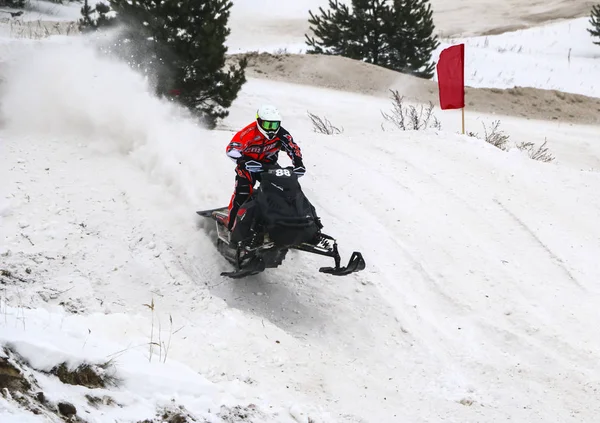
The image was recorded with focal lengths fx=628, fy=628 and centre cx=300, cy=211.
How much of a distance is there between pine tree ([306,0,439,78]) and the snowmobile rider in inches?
799

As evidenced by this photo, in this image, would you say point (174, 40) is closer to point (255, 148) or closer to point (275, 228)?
point (255, 148)

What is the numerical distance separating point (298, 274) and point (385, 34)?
2204 cm

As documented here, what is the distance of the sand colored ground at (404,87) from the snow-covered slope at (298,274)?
11.3 m

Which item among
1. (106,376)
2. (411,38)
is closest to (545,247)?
(106,376)

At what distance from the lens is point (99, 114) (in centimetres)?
1046

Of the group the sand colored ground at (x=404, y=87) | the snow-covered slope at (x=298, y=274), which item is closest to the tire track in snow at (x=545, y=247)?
the snow-covered slope at (x=298, y=274)

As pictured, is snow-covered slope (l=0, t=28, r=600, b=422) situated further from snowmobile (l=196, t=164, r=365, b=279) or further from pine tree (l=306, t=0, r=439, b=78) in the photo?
pine tree (l=306, t=0, r=439, b=78)

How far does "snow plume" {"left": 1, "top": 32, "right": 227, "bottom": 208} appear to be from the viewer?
9.97 metres

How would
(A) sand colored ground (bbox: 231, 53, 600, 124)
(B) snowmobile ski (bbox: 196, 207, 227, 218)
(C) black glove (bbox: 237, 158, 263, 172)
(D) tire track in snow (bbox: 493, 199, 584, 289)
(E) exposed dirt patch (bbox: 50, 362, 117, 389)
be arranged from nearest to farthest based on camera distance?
(E) exposed dirt patch (bbox: 50, 362, 117, 389) → (C) black glove (bbox: 237, 158, 263, 172) → (B) snowmobile ski (bbox: 196, 207, 227, 218) → (D) tire track in snow (bbox: 493, 199, 584, 289) → (A) sand colored ground (bbox: 231, 53, 600, 124)

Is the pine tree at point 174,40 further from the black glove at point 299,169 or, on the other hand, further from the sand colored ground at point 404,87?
the sand colored ground at point 404,87

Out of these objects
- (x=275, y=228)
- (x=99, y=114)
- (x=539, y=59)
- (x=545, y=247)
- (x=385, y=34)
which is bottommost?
(x=545, y=247)

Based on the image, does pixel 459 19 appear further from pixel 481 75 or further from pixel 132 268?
pixel 132 268

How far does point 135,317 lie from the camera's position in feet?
20.7

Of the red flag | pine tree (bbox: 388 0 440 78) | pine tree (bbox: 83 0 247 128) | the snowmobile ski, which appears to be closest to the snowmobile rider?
the snowmobile ski
